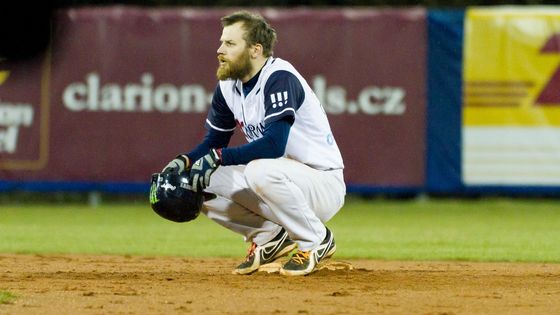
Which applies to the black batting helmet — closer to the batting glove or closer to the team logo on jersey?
the batting glove

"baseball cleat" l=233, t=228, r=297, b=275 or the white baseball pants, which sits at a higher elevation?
the white baseball pants

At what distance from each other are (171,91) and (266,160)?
7.21 m

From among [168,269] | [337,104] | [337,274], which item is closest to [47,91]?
[337,104]

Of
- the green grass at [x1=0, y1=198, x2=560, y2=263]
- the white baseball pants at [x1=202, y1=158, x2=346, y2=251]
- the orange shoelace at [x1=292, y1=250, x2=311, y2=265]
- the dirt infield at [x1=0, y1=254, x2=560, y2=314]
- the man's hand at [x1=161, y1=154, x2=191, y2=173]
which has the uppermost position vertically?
the man's hand at [x1=161, y1=154, x2=191, y2=173]

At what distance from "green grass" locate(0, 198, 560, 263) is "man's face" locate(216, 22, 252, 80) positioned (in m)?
2.53

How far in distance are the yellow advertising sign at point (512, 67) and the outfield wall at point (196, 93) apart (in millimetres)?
48

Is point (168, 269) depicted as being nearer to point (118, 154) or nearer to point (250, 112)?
point (250, 112)

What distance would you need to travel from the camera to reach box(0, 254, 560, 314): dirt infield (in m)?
5.86

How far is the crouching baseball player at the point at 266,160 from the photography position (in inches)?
276

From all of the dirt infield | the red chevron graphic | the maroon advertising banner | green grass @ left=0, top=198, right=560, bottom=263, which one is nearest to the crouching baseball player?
the dirt infield

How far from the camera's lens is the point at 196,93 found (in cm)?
1412

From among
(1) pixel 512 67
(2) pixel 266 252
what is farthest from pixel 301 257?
(1) pixel 512 67

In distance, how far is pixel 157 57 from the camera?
1420 centimetres

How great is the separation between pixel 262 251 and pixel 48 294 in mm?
1567
